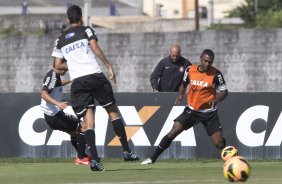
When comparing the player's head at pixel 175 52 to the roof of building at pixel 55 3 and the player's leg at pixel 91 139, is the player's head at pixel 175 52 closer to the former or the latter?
the player's leg at pixel 91 139

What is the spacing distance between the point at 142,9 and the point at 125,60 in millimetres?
54361

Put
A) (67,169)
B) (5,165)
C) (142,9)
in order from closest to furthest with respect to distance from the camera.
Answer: (67,169) < (5,165) < (142,9)

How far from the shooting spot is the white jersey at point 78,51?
48.5 feet

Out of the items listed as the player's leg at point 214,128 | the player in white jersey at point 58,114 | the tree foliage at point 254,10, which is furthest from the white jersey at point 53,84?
the tree foliage at point 254,10

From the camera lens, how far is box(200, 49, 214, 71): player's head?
53.3ft

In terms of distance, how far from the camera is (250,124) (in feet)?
64.1

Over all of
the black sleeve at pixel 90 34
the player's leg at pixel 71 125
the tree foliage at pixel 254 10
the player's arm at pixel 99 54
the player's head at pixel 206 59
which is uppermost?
the black sleeve at pixel 90 34

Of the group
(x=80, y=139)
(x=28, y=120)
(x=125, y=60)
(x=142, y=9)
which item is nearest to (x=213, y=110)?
(x=80, y=139)

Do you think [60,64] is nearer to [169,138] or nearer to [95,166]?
[95,166]

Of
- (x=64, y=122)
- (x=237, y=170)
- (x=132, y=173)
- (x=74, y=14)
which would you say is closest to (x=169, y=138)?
(x=64, y=122)

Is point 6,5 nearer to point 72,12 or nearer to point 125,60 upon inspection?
point 125,60

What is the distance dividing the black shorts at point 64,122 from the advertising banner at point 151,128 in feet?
8.77

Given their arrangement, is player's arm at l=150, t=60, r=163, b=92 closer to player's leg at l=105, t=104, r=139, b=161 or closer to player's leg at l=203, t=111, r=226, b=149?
player's leg at l=203, t=111, r=226, b=149

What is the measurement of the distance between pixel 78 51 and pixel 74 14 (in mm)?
523
